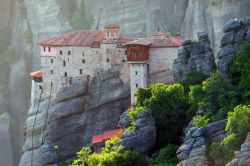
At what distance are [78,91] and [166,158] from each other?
2030 cm

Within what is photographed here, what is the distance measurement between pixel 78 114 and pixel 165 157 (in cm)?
2004

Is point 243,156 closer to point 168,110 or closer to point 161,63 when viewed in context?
point 168,110

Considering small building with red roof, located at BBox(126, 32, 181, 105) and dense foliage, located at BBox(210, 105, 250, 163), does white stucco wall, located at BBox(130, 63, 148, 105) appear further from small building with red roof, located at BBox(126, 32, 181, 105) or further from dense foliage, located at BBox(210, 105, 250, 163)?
dense foliage, located at BBox(210, 105, 250, 163)

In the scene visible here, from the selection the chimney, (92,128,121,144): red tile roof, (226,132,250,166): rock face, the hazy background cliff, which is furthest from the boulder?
the chimney

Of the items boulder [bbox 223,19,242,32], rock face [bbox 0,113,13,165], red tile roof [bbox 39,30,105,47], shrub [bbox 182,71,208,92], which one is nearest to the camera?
boulder [bbox 223,19,242,32]

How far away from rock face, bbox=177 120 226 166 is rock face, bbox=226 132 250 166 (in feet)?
8.07

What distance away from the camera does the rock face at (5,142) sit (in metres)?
82.0

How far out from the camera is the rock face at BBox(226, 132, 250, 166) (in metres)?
40.9

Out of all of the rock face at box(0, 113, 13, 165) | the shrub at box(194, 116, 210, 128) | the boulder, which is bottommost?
the rock face at box(0, 113, 13, 165)

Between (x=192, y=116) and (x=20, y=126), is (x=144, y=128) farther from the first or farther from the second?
(x=20, y=126)

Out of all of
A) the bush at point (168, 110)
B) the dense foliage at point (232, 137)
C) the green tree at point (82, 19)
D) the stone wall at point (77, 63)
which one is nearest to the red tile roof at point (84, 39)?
the stone wall at point (77, 63)

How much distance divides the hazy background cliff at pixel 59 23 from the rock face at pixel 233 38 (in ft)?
47.5

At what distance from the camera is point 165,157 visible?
165 ft

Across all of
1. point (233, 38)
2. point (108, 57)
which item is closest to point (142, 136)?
point (233, 38)
